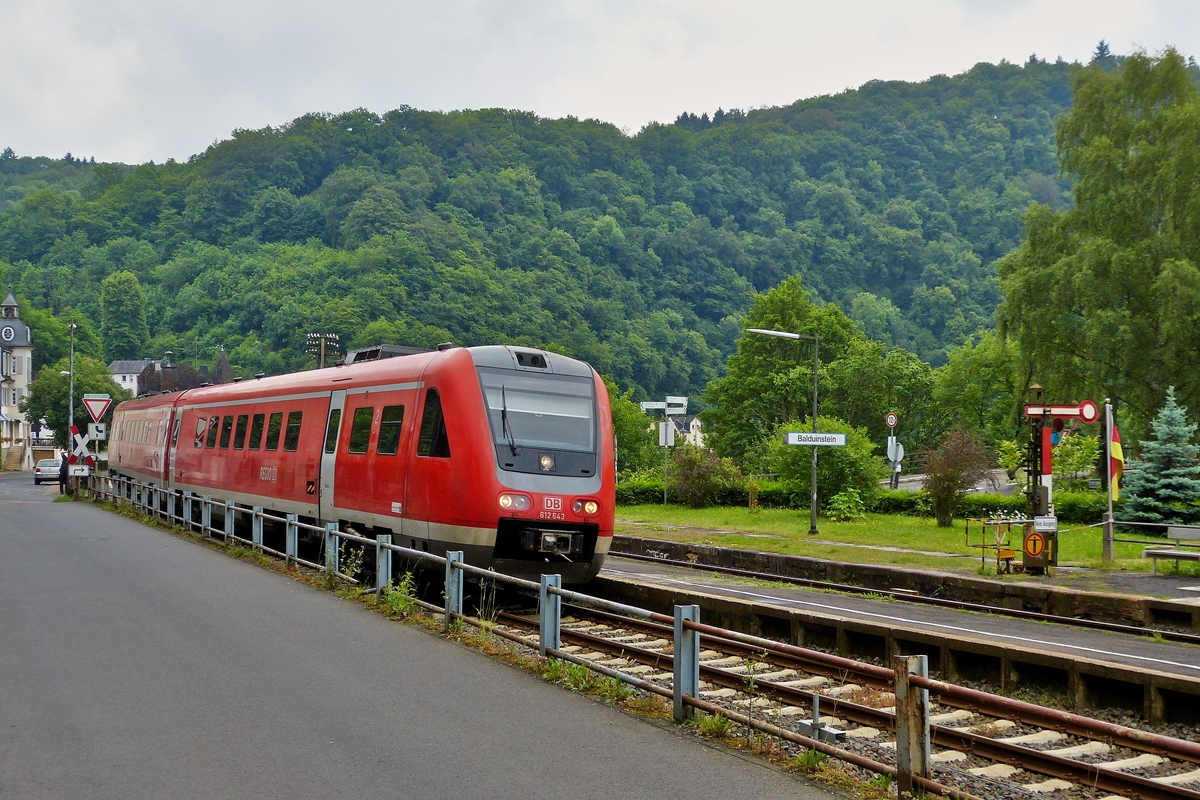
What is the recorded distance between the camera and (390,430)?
1526cm

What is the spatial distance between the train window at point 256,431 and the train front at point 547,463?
8.05 metres

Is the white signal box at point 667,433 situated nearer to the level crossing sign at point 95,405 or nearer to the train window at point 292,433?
the level crossing sign at point 95,405

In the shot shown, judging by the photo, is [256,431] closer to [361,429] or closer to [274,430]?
[274,430]

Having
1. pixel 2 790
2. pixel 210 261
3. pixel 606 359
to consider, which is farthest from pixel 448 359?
pixel 210 261

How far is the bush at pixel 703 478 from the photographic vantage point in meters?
42.0

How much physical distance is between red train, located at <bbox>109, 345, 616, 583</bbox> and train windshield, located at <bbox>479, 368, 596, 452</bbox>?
0.05ft

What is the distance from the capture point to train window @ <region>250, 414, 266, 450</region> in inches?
817

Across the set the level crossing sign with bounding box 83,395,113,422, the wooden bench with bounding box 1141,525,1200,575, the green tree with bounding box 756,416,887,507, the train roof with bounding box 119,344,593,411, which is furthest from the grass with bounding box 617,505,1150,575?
the level crossing sign with bounding box 83,395,113,422

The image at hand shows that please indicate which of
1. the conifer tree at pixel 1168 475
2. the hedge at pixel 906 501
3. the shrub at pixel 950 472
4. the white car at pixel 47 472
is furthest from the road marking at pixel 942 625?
the white car at pixel 47 472

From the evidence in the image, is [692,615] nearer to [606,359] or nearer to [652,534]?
[652,534]

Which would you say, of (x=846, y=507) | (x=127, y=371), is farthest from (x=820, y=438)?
(x=127, y=371)

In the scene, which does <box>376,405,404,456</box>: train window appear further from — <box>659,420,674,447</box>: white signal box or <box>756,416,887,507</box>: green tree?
<box>659,420,674,447</box>: white signal box

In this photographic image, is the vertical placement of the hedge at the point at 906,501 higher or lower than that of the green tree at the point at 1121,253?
lower

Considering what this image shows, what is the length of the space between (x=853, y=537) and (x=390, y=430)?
55.6 feet
